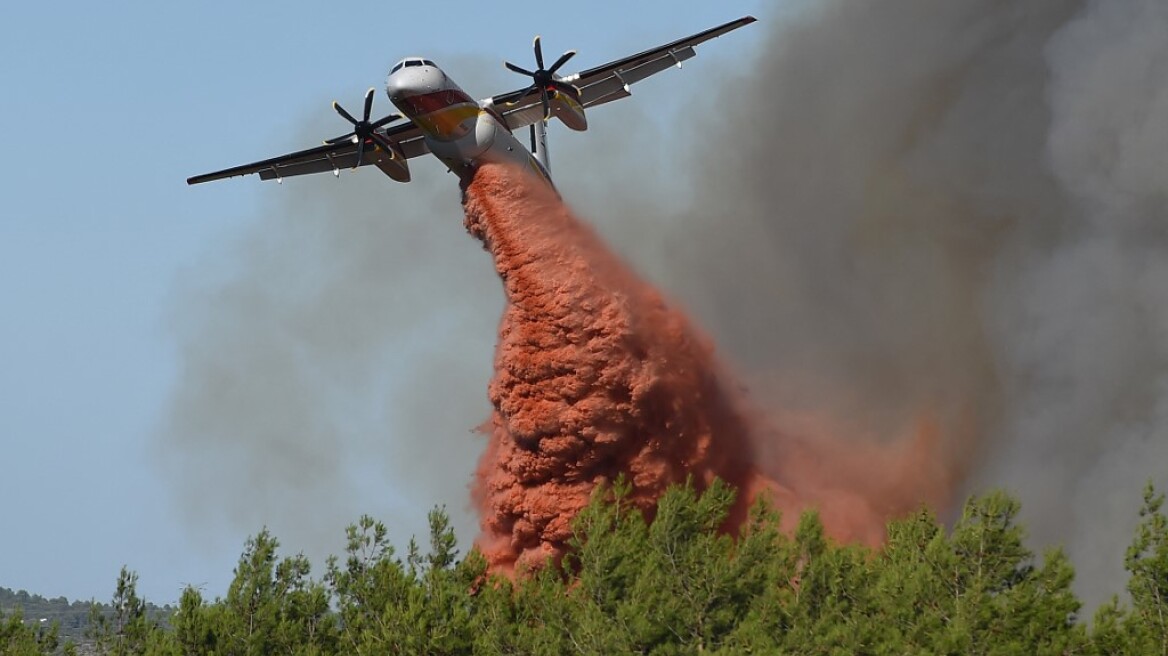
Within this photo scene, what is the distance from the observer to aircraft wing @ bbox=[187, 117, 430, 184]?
49.8 meters

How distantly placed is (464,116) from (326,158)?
7.39 m

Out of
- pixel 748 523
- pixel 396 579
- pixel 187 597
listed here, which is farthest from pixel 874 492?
pixel 187 597

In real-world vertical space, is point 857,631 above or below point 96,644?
below

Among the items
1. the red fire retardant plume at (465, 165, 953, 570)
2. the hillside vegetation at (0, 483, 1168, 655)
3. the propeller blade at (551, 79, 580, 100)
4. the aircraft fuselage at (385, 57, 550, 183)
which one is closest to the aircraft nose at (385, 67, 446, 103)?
the aircraft fuselage at (385, 57, 550, 183)

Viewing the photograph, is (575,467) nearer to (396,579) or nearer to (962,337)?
(396,579)

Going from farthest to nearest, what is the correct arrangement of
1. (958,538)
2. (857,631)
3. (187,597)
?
(187,597) → (958,538) → (857,631)

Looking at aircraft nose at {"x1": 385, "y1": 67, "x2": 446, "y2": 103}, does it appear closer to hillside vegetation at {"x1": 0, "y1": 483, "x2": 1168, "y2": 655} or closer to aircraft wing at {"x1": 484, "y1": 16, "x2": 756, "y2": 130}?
aircraft wing at {"x1": 484, "y1": 16, "x2": 756, "y2": 130}

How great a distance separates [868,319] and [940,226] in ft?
15.3

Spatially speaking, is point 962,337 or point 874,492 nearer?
point 874,492

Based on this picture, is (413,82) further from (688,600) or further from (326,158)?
(688,600)

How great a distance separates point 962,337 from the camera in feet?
198

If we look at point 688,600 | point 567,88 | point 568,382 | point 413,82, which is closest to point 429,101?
point 413,82

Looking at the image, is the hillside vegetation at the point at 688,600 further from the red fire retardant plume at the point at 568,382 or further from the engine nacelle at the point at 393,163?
the engine nacelle at the point at 393,163

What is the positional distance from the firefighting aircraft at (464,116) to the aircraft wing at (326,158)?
0.10 feet
